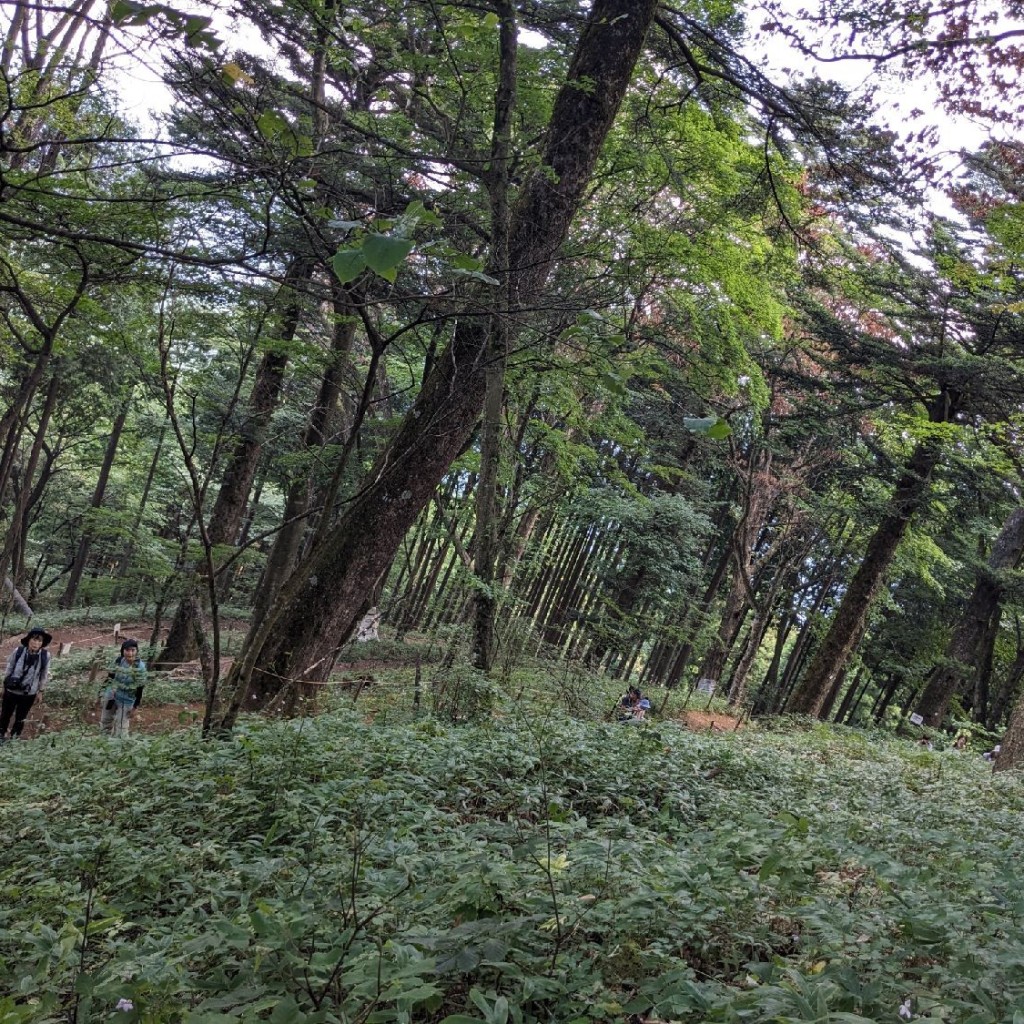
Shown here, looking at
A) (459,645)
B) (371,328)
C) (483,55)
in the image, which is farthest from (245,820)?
(483,55)

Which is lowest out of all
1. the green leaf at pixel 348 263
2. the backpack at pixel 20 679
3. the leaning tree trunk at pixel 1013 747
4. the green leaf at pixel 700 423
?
the backpack at pixel 20 679

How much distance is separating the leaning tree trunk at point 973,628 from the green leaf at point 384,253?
2183 cm

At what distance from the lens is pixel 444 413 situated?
590 cm

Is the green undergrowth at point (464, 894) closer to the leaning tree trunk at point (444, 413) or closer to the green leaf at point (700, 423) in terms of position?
the leaning tree trunk at point (444, 413)

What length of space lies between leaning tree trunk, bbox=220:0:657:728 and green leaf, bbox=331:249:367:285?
13.7 ft

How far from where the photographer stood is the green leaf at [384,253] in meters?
1.33

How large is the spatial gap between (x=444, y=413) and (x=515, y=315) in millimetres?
1804

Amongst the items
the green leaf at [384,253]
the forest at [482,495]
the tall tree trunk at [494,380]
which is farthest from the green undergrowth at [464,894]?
the tall tree trunk at [494,380]

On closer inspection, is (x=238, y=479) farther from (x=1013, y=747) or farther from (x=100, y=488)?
(x=1013, y=747)

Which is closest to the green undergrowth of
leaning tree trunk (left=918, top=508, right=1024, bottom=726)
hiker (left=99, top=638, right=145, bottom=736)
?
hiker (left=99, top=638, right=145, bottom=736)

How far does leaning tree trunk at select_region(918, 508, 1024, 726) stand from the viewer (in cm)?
1944

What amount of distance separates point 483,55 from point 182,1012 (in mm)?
7071

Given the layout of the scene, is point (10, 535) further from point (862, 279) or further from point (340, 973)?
point (862, 279)

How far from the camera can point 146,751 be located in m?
5.26
